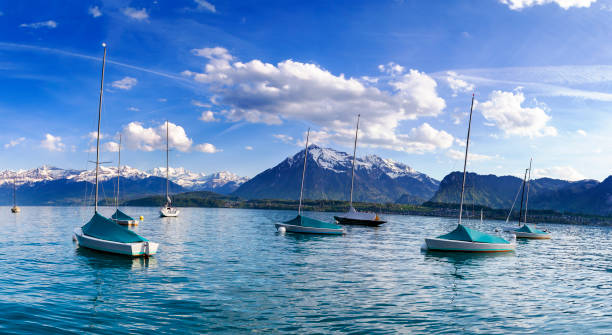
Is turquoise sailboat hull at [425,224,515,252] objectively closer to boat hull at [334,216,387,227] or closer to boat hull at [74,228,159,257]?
boat hull at [74,228,159,257]

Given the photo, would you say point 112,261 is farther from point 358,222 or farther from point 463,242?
point 358,222

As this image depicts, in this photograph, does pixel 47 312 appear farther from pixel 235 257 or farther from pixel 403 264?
pixel 403 264

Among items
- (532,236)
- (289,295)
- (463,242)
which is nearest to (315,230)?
(463,242)

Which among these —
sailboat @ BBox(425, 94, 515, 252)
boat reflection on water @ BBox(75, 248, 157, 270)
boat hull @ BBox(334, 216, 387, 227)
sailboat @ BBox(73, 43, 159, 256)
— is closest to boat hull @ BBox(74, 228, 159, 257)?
sailboat @ BBox(73, 43, 159, 256)

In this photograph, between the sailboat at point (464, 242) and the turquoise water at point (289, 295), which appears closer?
the turquoise water at point (289, 295)

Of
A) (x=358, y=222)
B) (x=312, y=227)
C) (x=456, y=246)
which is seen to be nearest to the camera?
(x=456, y=246)

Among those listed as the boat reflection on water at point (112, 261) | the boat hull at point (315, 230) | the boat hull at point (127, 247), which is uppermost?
the boat hull at point (127, 247)

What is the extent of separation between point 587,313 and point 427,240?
3105 cm

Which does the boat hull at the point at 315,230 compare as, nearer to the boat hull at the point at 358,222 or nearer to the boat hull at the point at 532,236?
the boat hull at the point at 358,222

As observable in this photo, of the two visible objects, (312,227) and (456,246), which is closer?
(456,246)

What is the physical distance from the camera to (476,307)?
948 inches

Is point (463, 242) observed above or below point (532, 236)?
above

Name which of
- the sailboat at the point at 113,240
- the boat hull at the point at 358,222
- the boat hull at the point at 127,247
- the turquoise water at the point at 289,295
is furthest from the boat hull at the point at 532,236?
the sailboat at the point at 113,240

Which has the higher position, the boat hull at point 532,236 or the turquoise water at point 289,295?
the turquoise water at point 289,295
